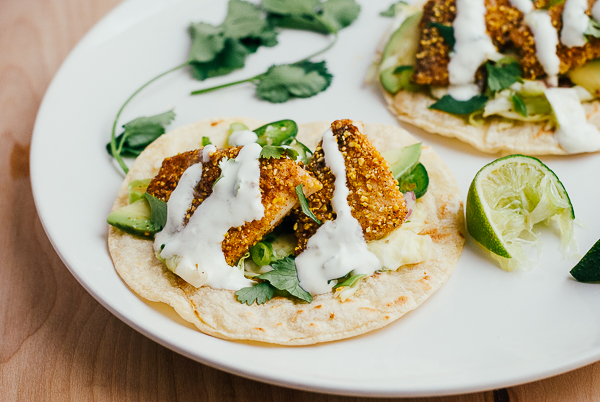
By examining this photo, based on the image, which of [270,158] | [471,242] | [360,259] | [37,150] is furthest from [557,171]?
[37,150]

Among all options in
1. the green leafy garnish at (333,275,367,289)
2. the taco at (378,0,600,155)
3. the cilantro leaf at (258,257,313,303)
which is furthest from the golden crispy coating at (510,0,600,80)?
the cilantro leaf at (258,257,313,303)

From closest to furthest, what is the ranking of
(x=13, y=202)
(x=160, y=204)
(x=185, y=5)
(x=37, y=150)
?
(x=160, y=204) → (x=37, y=150) → (x=13, y=202) → (x=185, y=5)

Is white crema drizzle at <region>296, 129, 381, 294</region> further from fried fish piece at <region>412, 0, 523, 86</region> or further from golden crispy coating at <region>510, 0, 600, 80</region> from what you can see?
golden crispy coating at <region>510, 0, 600, 80</region>

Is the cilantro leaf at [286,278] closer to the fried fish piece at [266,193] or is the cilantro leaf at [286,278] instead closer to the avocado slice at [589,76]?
the fried fish piece at [266,193]

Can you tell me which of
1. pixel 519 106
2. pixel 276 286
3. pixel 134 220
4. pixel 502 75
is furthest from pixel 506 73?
pixel 134 220

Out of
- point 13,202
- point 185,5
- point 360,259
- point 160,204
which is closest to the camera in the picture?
point 360,259

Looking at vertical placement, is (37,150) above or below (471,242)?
above

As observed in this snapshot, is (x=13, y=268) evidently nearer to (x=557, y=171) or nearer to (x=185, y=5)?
(x=185, y=5)
